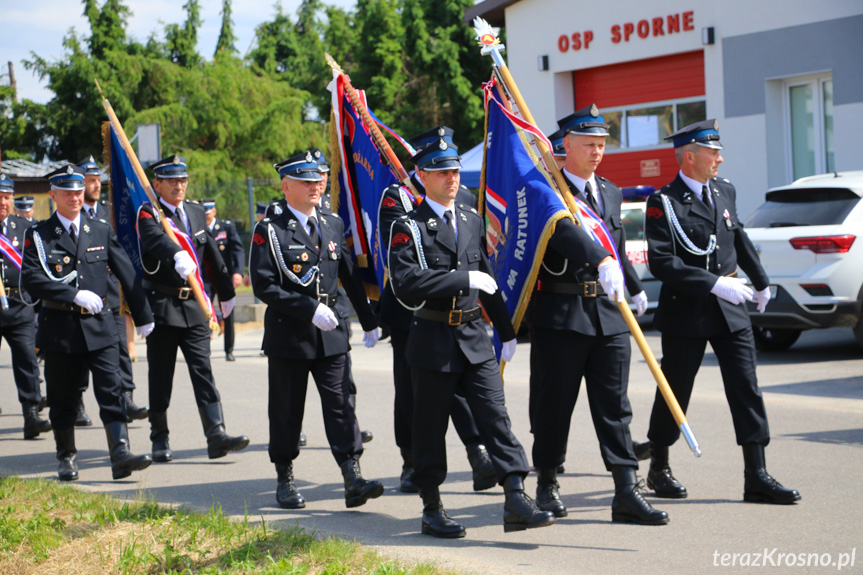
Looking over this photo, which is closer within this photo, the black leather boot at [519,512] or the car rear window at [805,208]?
the black leather boot at [519,512]

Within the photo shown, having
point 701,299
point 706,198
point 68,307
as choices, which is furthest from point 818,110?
point 68,307

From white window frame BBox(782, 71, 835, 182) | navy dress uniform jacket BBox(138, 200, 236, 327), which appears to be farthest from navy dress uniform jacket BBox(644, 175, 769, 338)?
white window frame BBox(782, 71, 835, 182)

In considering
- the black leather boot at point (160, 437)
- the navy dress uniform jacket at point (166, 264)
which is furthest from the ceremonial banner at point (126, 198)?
the black leather boot at point (160, 437)

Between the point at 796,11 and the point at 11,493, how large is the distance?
1504cm

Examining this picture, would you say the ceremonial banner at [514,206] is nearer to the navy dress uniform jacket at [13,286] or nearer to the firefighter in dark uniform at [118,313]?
the firefighter in dark uniform at [118,313]

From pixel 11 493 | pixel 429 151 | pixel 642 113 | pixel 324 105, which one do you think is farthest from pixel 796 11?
pixel 324 105

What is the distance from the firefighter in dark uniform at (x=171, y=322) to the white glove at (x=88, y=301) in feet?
1.86

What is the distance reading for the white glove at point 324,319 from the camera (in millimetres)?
6230

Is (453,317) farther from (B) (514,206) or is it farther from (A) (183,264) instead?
(A) (183,264)

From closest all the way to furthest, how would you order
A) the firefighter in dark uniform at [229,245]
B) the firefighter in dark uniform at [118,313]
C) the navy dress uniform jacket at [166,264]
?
the navy dress uniform jacket at [166,264] → the firefighter in dark uniform at [118,313] → the firefighter in dark uniform at [229,245]

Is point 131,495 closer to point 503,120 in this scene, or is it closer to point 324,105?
point 503,120

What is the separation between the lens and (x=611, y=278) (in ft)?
17.9

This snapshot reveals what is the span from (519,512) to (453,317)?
105 cm

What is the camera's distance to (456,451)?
7938 millimetres
